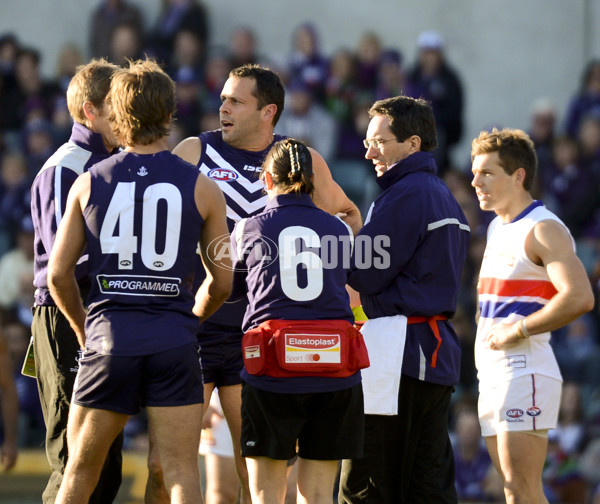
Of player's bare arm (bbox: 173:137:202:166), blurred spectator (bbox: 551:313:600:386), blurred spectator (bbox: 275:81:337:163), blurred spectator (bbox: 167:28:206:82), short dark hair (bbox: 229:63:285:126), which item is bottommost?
blurred spectator (bbox: 551:313:600:386)

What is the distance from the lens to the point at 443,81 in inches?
433

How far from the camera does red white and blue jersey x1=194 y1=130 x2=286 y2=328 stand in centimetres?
510

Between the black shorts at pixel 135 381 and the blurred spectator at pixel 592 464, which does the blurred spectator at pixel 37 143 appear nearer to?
the blurred spectator at pixel 592 464

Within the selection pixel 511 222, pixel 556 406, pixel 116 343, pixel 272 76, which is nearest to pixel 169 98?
pixel 116 343

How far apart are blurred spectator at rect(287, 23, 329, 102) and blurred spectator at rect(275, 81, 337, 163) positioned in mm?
70

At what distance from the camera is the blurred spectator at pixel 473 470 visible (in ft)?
29.0

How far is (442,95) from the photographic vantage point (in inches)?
431

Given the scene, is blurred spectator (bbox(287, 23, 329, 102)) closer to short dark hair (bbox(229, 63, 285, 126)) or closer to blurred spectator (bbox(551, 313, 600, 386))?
blurred spectator (bbox(551, 313, 600, 386))

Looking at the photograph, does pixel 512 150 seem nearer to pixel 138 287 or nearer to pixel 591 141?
pixel 138 287

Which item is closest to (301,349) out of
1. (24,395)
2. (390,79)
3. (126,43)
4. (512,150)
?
(512,150)

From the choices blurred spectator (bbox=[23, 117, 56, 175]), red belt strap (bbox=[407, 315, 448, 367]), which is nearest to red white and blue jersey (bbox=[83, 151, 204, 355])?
red belt strap (bbox=[407, 315, 448, 367])

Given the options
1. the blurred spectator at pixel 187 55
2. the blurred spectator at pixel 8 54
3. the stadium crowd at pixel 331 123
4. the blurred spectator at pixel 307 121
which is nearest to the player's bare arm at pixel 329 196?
the stadium crowd at pixel 331 123

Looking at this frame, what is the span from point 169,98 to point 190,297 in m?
0.82

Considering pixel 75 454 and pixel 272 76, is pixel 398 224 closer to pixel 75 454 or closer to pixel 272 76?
pixel 272 76
